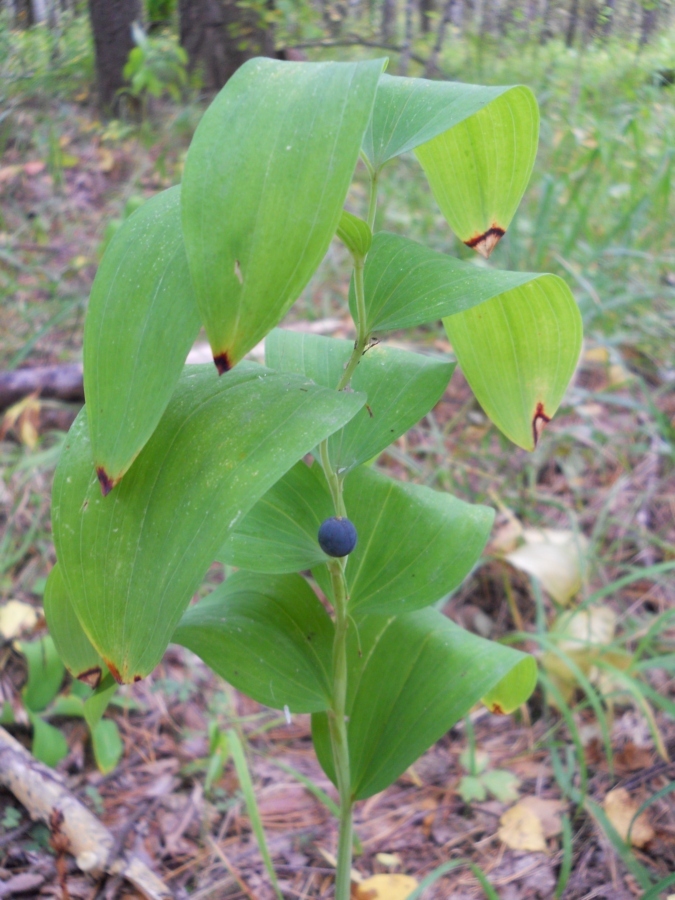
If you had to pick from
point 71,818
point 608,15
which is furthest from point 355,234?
point 608,15

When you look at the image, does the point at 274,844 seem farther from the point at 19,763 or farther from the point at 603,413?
the point at 603,413

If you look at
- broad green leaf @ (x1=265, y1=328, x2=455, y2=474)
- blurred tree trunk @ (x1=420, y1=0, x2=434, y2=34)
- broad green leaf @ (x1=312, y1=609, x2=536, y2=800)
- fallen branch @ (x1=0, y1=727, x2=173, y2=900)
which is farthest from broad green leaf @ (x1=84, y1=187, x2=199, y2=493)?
blurred tree trunk @ (x1=420, y1=0, x2=434, y2=34)

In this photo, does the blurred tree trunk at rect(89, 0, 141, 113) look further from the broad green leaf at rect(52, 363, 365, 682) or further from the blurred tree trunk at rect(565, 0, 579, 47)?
the broad green leaf at rect(52, 363, 365, 682)

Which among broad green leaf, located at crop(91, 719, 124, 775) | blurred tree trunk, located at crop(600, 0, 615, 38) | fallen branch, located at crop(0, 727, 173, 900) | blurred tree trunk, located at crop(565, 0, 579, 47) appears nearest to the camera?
fallen branch, located at crop(0, 727, 173, 900)

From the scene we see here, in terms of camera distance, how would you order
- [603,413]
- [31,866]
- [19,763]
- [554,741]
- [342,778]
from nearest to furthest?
[342,778] → [31,866] → [19,763] → [554,741] → [603,413]

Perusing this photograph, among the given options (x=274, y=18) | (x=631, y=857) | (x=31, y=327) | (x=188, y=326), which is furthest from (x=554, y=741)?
(x=274, y=18)

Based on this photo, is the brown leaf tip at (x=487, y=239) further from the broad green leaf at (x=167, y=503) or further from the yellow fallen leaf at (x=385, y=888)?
the yellow fallen leaf at (x=385, y=888)
